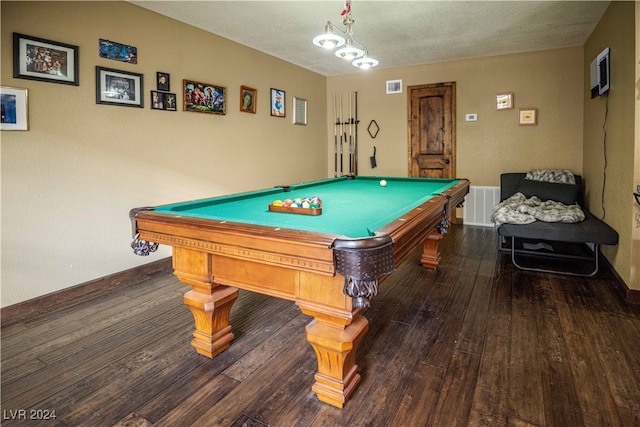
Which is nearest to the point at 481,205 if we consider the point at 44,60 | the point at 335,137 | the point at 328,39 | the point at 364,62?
the point at 335,137

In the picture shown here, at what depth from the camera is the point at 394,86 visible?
5.75 metres

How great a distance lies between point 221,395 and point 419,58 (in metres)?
4.93

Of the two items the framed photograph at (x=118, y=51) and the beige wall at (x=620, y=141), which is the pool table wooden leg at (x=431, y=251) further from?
the framed photograph at (x=118, y=51)

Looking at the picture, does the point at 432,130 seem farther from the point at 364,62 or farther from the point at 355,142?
the point at 364,62

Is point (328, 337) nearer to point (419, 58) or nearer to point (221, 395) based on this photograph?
point (221, 395)

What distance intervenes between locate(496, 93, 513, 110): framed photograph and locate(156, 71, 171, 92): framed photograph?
423 centimetres

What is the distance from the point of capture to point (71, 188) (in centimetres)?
277

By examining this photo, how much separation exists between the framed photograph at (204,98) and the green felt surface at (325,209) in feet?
4.89

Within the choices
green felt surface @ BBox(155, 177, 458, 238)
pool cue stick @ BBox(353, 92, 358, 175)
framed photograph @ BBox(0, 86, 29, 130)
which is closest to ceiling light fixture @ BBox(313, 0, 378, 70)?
green felt surface @ BBox(155, 177, 458, 238)

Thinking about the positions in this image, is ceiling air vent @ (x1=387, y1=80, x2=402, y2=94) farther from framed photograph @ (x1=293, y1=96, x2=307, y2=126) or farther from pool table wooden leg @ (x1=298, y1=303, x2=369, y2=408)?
pool table wooden leg @ (x1=298, y1=303, x2=369, y2=408)

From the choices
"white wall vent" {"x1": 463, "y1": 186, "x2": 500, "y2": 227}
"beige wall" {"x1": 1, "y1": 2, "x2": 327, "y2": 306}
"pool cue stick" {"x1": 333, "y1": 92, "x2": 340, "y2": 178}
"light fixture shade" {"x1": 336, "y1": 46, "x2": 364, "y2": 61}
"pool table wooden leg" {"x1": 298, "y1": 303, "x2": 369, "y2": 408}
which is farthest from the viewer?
"pool cue stick" {"x1": 333, "y1": 92, "x2": 340, "y2": 178}

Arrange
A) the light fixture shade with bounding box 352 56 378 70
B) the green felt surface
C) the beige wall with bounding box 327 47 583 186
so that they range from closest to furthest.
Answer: the green felt surface, the light fixture shade with bounding box 352 56 378 70, the beige wall with bounding box 327 47 583 186

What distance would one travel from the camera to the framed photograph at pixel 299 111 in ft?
17.6

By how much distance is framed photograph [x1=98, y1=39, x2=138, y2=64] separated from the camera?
9.52 ft
